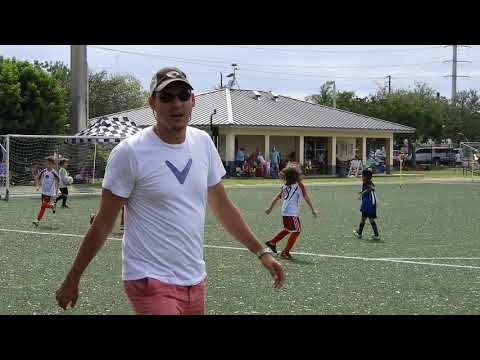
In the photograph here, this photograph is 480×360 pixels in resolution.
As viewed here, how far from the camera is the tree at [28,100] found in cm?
3797

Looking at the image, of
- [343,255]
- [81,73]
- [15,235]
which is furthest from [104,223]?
[81,73]

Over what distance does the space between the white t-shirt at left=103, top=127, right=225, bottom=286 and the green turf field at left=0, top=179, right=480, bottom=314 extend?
3.66 metres

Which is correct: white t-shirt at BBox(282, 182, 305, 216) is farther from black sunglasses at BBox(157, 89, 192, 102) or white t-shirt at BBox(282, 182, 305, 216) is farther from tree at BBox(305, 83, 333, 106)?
tree at BBox(305, 83, 333, 106)

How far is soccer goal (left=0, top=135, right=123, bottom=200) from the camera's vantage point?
3078 cm

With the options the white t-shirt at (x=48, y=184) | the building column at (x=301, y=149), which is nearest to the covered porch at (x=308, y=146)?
the building column at (x=301, y=149)

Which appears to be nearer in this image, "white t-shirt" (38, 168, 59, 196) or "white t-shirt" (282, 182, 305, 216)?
"white t-shirt" (282, 182, 305, 216)

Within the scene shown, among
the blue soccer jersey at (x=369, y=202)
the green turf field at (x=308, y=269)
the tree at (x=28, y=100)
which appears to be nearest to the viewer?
the green turf field at (x=308, y=269)

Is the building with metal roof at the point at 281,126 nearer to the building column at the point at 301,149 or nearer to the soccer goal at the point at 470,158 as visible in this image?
the building column at the point at 301,149

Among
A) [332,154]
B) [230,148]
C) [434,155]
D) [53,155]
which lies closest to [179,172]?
[53,155]

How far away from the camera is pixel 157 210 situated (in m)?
3.43

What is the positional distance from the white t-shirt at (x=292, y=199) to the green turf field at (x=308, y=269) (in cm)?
73

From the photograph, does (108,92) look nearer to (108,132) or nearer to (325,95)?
(325,95)

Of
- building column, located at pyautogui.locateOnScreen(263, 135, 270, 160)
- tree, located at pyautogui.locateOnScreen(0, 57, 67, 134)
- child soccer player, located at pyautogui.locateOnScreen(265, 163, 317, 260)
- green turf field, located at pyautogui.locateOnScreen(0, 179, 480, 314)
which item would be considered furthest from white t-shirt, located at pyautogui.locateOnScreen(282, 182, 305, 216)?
building column, located at pyautogui.locateOnScreen(263, 135, 270, 160)
